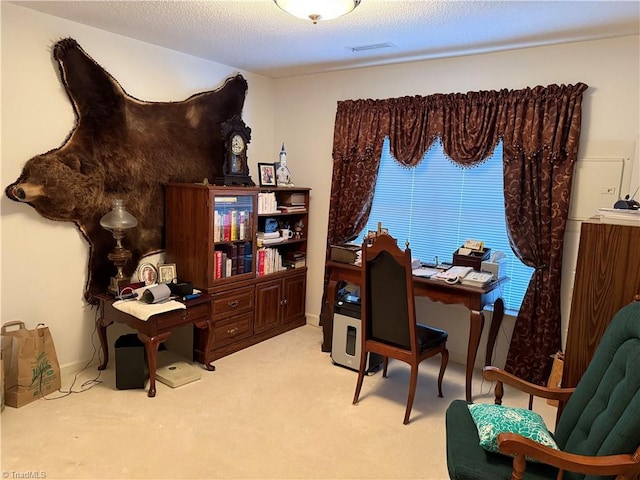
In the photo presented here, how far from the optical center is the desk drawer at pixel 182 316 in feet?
9.78

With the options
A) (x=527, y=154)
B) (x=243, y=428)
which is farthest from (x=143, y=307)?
(x=527, y=154)

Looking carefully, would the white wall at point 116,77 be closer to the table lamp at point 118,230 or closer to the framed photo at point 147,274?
the table lamp at point 118,230

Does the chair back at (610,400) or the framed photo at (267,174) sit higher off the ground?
the framed photo at (267,174)

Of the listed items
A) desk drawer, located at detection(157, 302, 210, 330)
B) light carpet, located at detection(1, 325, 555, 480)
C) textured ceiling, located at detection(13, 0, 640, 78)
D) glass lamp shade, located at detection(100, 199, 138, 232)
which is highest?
textured ceiling, located at detection(13, 0, 640, 78)

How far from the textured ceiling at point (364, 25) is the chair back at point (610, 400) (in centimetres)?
179

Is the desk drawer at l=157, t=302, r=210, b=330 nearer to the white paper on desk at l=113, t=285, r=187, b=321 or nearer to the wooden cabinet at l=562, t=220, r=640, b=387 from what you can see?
the white paper on desk at l=113, t=285, r=187, b=321

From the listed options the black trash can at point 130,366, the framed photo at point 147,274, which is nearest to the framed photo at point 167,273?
the framed photo at point 147,274

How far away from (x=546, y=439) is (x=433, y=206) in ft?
7.61

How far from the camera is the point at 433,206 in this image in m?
3.77

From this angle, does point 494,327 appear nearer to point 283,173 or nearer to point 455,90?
point 455,90

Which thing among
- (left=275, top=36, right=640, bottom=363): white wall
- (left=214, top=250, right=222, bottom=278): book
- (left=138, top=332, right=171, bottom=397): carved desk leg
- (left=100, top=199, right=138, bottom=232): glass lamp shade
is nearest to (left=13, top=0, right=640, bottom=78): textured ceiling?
(left=275, top=36, right=640, bottom=363): white wall

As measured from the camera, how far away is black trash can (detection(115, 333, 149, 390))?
2.99 metres

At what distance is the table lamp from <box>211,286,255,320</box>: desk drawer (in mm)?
697

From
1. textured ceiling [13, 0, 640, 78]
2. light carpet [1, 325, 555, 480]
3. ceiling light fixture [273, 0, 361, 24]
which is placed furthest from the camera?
textured ceiling [13, 0, 640, 78]
